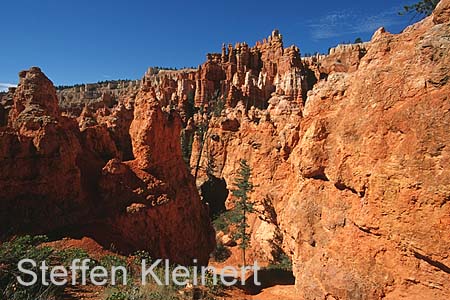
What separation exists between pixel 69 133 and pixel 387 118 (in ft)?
32.0

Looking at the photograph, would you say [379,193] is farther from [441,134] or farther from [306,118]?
[306,118]

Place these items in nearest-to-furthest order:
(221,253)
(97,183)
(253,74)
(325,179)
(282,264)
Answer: (325,179), (97,183), (282,264), (221,253), (253,74)

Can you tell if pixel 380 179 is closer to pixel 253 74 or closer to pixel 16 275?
pixel 16 275

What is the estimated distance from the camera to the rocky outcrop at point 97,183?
30.4ft

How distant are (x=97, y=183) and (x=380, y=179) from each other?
9.46 meters

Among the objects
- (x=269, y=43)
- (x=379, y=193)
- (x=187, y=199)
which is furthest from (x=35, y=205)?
(x=269, y=43)

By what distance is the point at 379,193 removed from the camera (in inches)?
225

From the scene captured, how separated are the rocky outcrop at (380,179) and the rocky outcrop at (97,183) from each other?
5.24 metres

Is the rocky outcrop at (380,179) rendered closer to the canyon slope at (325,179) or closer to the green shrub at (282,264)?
the canyon slope at (325,179)

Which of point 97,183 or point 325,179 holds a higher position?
point 97,183

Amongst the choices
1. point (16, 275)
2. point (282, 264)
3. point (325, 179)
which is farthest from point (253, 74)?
point (16, 275)

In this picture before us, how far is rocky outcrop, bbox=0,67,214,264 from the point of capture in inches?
365

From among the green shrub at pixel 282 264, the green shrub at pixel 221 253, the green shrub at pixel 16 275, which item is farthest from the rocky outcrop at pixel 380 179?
the green shrub at pixel 221 253

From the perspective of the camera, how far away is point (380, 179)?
5.74m
